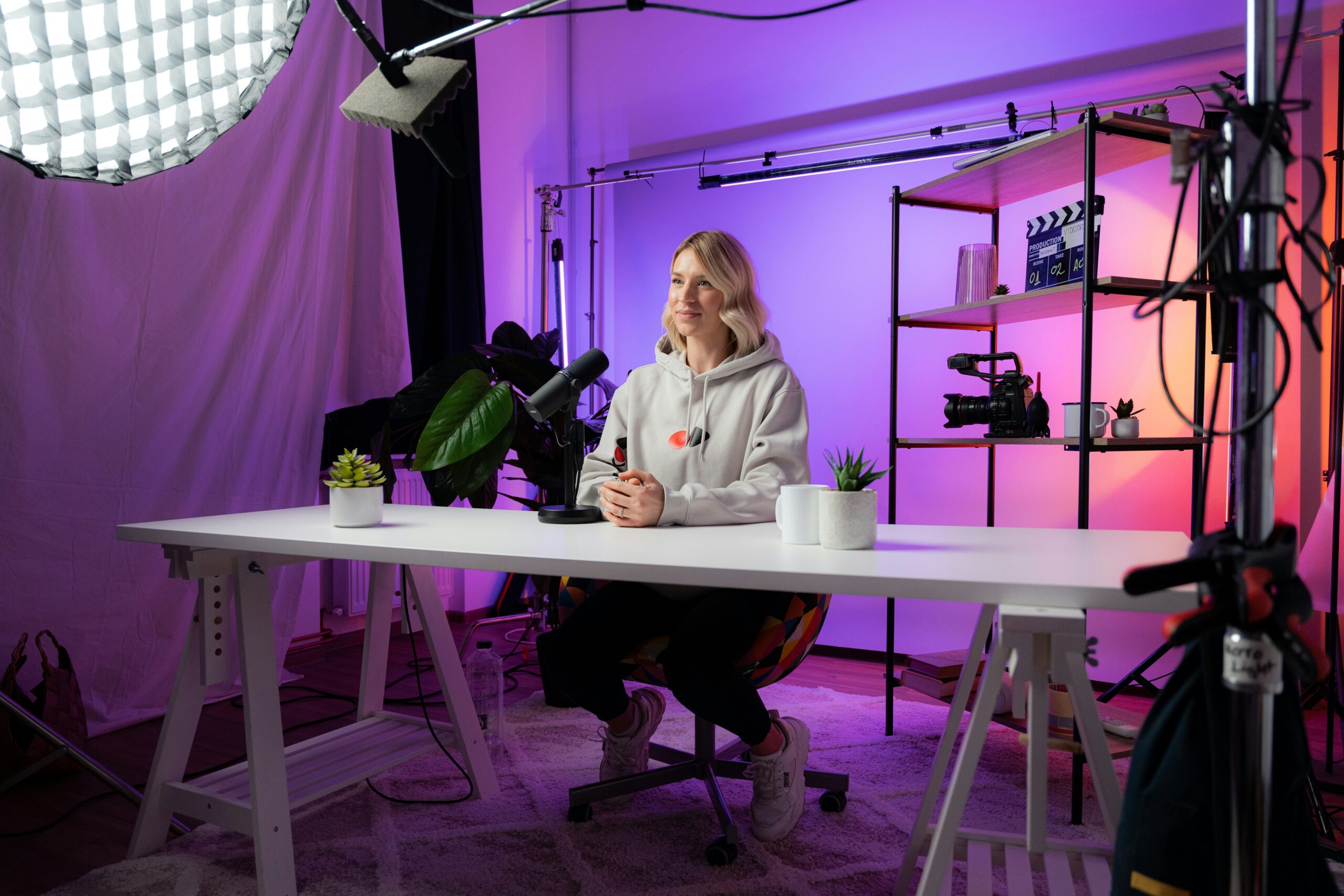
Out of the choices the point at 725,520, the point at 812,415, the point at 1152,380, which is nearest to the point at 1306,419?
the point at 1152,380

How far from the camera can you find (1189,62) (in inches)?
112

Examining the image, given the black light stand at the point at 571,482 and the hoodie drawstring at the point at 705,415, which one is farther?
the hoodie drawstring at the point at 705,415

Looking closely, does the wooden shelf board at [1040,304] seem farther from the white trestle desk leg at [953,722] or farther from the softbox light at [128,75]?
the softbox light at [128,75]

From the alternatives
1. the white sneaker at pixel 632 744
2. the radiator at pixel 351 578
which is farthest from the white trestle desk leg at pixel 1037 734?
the radiator at pixel 351 578

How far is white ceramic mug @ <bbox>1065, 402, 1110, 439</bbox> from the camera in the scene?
2219 millimetres

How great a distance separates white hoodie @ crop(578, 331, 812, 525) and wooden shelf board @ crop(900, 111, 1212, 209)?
0.80m

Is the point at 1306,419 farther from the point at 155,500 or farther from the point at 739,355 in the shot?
the point at 155,500

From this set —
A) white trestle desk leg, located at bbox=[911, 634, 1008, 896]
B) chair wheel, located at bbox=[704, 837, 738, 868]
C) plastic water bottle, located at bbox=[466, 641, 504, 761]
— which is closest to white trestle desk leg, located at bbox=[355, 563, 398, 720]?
plastic water bottle, located at bbox=[466, 641, 504, 761]

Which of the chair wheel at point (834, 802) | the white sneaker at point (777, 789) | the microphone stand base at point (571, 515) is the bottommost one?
the chair wheel at point (834, 802)

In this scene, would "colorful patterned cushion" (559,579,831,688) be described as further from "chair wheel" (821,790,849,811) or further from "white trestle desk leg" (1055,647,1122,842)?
"white trestle desk leg" (1055,647,1122,842)

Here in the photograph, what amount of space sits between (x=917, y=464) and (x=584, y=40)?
263 cm

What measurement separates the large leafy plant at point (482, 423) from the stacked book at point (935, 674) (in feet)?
3.88

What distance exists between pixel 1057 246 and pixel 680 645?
1431 mm

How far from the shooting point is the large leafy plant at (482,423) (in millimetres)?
2455
